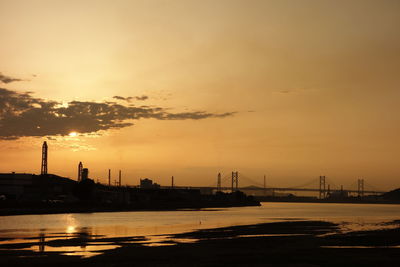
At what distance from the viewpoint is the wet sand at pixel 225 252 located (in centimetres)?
3419

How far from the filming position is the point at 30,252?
38.8 metres

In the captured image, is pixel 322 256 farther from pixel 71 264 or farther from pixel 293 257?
pixel 71 264

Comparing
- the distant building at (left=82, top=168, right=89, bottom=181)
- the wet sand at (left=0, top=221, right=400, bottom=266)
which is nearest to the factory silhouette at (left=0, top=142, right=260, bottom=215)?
the distant building at (left=82, top=168, right=89, bottom=181)

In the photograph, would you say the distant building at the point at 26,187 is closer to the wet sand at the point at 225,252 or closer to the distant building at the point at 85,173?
the distant building at the point at 85,173

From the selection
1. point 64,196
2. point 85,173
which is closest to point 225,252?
point 64,196

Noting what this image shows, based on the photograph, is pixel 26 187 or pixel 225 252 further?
pixel 26 187

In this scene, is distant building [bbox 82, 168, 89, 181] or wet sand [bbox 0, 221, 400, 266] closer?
wet sand [bbox 0, 221, 400, 266]

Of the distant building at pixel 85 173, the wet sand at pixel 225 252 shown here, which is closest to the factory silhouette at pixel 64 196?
the distant building at pixel 85 173

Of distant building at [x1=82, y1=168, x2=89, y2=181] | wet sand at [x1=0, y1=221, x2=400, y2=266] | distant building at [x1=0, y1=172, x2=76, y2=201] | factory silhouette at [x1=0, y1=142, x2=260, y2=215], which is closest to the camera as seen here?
wet sand at [x1=0, y1=221, x2=400, y2=266]

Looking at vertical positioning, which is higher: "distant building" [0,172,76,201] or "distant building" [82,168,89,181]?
"distant building" [82,168,89,181]

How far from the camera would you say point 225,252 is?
4009 centimetres

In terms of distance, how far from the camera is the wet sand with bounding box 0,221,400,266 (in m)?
34.2

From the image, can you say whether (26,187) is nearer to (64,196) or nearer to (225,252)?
(64,196)

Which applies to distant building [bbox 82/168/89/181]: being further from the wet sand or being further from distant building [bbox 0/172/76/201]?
the wet sand
